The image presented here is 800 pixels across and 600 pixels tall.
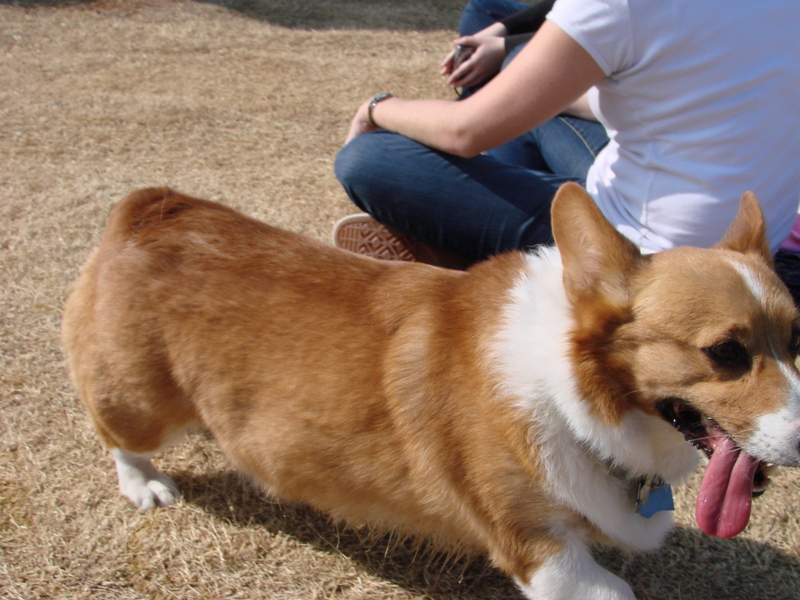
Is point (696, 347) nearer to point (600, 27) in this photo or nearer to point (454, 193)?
point (600, 27)

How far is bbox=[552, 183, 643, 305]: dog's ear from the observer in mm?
1567

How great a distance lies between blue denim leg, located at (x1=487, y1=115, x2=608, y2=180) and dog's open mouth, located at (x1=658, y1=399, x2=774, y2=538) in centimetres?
149

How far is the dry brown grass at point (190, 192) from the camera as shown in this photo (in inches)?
86.3

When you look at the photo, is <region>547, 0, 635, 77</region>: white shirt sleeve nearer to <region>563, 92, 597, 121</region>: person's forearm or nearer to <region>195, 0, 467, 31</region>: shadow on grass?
<region>563, 92, 597, 121</region>: person's forearm

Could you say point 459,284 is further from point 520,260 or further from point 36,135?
point 36,135

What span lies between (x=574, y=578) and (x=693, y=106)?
1.41m

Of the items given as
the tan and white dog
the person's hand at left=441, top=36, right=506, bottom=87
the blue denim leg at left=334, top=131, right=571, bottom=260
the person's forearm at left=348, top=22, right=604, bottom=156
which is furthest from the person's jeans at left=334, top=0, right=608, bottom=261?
the tan and white dog

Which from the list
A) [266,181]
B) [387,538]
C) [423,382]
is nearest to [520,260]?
[423,382]

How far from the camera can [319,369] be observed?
1847mm

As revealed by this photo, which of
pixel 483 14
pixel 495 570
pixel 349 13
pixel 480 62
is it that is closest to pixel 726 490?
pixel 495 570

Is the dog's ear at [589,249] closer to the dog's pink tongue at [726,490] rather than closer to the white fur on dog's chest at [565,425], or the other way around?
the white fur on dog's chest at [565,425]

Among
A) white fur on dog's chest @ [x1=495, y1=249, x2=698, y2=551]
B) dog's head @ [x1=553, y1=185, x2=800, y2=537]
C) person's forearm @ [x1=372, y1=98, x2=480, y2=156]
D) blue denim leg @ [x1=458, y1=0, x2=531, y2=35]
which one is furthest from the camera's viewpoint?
blue denim leg @ [x1=458, y1=0, x2=531, y2=35]

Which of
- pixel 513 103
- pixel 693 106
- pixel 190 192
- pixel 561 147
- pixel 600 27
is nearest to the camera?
pixel 600 27

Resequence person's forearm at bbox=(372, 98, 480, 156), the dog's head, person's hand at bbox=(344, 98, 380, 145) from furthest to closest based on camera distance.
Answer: person's hand at bbox=(344, 98, 380, 145) < person's forearm at bbox=(372, 98, 480, 156) < the dog's head
